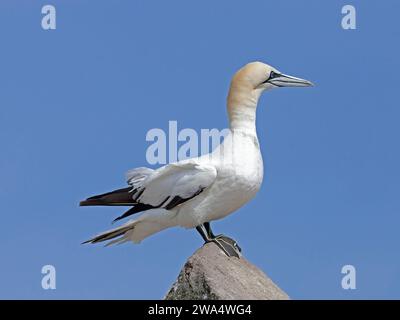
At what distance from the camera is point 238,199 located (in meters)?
12.9

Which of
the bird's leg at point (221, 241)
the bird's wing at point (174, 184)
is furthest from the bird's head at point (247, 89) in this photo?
the bird's leg at point (221, 241)

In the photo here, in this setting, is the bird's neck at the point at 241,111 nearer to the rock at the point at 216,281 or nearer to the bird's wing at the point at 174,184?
the bird's wing at the point at 174,184

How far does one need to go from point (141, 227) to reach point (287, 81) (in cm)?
273

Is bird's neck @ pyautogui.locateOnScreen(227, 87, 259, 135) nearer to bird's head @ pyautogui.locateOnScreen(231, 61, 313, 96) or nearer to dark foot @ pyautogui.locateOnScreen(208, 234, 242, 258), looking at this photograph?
bird's head @ pyautogui.locateOnScreen(231, 61, 313, 96)

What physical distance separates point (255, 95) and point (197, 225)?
1851 millimetres

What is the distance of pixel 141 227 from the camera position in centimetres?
1339

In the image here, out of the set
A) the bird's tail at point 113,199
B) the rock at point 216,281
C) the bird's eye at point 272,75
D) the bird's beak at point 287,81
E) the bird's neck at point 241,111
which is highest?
the bird's eye at point 272,75

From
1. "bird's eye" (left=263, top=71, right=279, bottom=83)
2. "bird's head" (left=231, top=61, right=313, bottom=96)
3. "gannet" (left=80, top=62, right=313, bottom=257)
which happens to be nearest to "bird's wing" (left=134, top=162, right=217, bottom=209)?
"gannet" (left=80, top=62, right=313, bottom=257)

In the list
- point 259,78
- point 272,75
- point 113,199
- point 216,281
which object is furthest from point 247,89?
point 216,281

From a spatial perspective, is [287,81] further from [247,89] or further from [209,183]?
[209,183]

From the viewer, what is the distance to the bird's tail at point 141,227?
43.2ft
